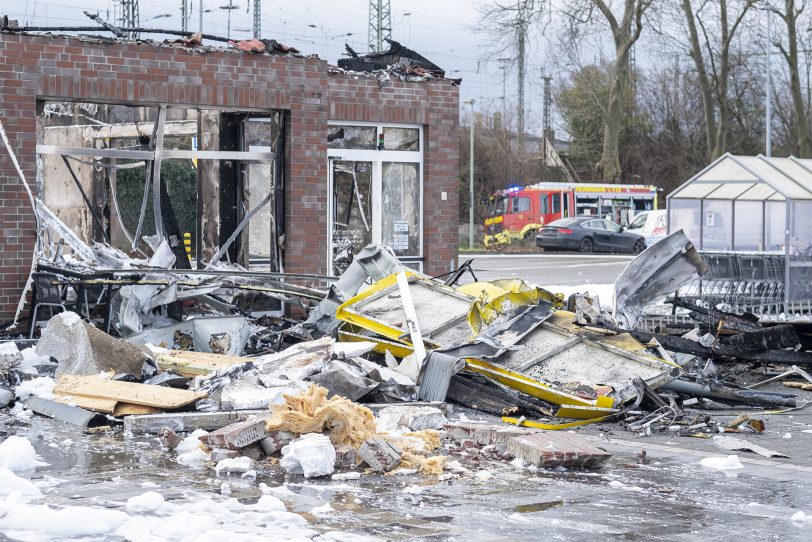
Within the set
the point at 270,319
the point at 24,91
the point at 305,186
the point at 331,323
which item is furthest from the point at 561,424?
the point at 24,91

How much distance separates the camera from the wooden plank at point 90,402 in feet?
32.9

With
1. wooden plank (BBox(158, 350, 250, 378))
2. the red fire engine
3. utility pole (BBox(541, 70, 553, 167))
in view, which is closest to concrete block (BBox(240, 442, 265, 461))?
wooden plank (BBox(158, 350, 250, 378))

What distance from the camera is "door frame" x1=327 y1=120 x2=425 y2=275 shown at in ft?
55.5

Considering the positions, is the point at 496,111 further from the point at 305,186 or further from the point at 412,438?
the point at 412,438

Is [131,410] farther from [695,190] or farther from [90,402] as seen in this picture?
[695,190]

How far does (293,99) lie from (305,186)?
48.7 inches

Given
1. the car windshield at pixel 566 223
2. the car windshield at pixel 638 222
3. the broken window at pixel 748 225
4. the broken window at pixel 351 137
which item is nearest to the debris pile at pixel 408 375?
the broken window at pixel 351 137

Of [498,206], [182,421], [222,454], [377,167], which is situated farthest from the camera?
[498,206]

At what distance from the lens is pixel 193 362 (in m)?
11.8

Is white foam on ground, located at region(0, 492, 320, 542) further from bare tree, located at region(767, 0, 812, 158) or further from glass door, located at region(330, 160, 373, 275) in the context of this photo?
bare tree, located at region(767, 0, 812, 158)

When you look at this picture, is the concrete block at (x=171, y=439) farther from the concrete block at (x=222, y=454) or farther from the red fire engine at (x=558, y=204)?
the red fire engine at (x=558, y=204)

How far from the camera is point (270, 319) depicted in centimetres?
1523

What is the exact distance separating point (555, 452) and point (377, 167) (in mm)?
9494

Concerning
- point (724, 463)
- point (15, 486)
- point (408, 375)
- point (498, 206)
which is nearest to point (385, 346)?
point (408, 375)
